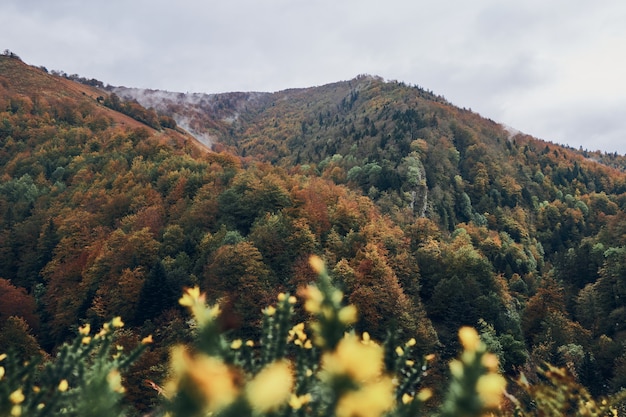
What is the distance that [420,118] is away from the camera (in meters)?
118

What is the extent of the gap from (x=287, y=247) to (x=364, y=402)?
46630 millimetres

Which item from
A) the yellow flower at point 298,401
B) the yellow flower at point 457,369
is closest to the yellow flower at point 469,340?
the yellow flower at point 457,369

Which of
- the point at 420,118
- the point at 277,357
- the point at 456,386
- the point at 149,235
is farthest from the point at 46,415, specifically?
the point at 420,118

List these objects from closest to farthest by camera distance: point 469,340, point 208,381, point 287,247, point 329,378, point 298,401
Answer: point 208,381
point 329,378
point 469,340
point 298,401
point 287,247

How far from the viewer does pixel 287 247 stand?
48.2 meters

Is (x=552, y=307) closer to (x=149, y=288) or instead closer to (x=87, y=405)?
(x=149, y=288)

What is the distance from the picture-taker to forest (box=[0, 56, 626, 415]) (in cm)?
4122

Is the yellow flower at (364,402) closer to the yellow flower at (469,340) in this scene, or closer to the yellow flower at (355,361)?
the yellow flower at (355,361)

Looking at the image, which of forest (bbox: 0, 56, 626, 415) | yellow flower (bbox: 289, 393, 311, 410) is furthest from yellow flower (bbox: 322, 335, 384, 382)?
yellow flower (bbox: 289, 393, 311, 410)

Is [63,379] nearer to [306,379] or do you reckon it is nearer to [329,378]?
[306,379]

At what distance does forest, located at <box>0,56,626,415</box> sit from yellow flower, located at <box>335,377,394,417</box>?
838 mm

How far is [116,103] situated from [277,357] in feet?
475

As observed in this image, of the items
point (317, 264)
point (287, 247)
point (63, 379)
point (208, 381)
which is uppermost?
point (287, 247)

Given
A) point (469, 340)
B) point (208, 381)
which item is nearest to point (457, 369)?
point (469, 340)
